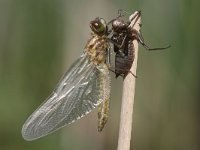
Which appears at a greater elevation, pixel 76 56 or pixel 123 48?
pixel 76 56

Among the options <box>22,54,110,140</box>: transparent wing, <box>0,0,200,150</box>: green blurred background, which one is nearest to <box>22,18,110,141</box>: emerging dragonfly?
<box>22,54,110,140</box>: transparent wing

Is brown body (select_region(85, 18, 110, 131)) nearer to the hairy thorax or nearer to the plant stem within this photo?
the hairy thorax

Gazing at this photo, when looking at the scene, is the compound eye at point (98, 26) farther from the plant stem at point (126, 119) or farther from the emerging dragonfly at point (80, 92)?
the plant stem at point (126, 119)

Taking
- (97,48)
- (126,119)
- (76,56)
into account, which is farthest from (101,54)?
(76,56)

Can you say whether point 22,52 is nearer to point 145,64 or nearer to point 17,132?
point 17,132

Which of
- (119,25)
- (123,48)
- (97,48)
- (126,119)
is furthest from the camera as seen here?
(97,48)

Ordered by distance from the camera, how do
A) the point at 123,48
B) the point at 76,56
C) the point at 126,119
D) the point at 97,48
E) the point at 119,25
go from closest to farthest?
the point at 126,119
the point at 123,48
the point at 119,25
the point at 97,48
the point at 76,56

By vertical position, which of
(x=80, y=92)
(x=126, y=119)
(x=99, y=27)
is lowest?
(x=126, y=119)

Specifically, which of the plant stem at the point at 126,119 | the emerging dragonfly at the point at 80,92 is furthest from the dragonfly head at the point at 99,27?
the plant stem at the point at 126,119

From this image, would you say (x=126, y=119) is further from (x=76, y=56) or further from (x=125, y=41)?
Result: (x=76, y=56)
